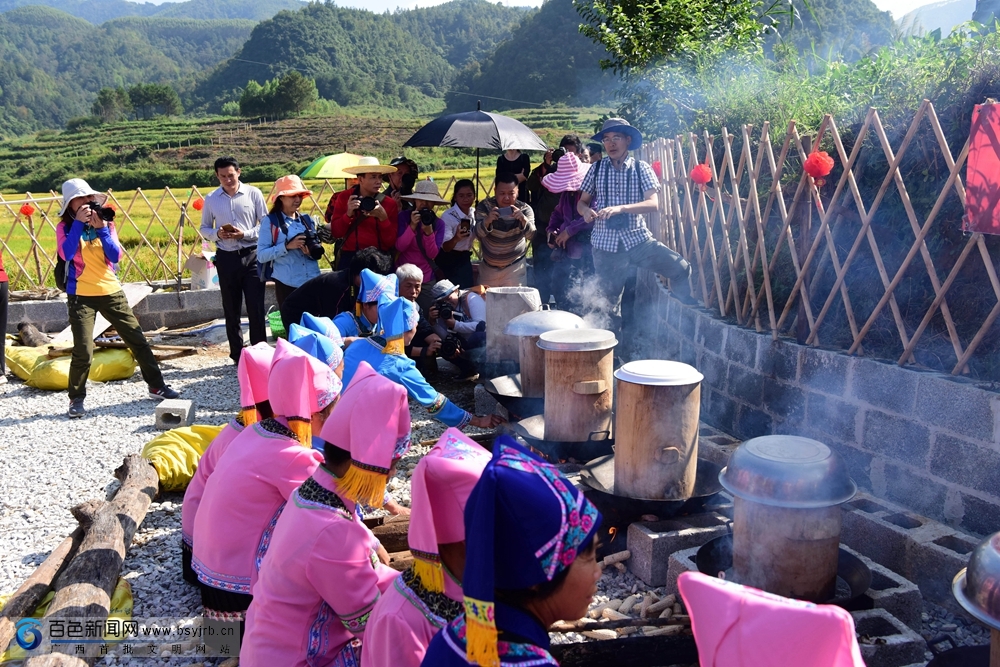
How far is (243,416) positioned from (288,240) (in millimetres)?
3334

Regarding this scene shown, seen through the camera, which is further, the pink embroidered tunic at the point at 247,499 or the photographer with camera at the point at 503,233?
the photographer with camera at the point at 503,233

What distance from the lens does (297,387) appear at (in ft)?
9.36

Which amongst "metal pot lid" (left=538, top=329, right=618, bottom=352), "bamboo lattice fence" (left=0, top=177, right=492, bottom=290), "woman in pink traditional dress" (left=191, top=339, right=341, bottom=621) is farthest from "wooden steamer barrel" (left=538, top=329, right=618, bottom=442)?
"bamboo lattice fence" (left=0, top=177, right=492, bottom=290)

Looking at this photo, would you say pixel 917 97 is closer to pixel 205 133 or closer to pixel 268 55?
pixel 205 133

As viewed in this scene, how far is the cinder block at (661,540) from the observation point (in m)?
3.46

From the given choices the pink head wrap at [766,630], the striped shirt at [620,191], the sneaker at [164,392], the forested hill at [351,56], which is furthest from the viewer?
the forested hill at [351,56]

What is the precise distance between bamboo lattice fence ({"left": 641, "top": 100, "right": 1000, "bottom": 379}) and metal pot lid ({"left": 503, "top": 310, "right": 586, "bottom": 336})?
1.03m

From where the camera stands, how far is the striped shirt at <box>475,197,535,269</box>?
6938mm

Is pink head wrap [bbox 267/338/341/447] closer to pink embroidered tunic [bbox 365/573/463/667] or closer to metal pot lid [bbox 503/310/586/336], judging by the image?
pink embroidered tunic [bbox 365/573/463/667]

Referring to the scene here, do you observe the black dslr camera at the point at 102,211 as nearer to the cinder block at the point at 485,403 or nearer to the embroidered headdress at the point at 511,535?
the cinder block at the point at 485,403

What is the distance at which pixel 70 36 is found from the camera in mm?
158375

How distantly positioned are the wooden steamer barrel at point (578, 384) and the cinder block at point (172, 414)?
301 centimetres

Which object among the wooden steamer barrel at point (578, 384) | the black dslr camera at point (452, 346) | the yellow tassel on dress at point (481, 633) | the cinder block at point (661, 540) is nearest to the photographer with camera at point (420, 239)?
the black dslr camera at point (452, 346)

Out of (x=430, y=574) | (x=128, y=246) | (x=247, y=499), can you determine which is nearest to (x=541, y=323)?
(x=247, y=499)
